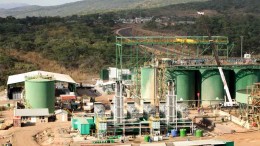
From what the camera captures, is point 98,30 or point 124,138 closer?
point 124,138

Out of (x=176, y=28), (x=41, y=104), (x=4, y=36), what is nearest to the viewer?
(x=41, y=104)

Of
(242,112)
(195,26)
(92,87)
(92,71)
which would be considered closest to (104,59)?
(92,71)

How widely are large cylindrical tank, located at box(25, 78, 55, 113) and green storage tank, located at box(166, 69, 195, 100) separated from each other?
33.3 ft

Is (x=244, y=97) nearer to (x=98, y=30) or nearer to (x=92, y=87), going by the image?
(x=92, y=87)

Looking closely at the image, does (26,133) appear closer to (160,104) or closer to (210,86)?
(160,104)

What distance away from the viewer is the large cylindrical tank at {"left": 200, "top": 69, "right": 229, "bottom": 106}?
45.5m

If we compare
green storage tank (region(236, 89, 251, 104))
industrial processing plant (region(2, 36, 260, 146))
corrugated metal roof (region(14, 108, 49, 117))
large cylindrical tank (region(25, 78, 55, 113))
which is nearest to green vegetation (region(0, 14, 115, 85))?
industrial processing plant (region(2, 36, 260, 146))

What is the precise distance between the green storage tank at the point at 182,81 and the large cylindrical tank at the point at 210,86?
1037 mm

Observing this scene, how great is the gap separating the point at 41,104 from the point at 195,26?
8045 centimetres

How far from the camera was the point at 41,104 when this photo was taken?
44188mm

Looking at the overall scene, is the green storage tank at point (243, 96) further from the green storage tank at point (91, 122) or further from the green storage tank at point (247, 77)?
the green storage tank at point (91, 122)

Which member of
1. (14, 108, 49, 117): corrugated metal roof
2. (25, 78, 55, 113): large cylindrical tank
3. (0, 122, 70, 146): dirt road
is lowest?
(0, 122, 70, 146): dirt road

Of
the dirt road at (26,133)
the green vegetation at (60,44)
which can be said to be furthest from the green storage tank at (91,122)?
the green vegetation at (60,44)

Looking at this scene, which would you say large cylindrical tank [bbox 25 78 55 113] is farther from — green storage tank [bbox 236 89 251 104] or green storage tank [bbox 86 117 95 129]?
green storage tank [bbox 236 89 251 104]
